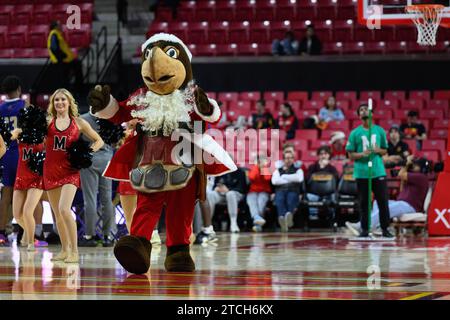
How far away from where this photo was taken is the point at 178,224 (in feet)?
25.5

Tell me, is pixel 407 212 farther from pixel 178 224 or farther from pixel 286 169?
pixel 178 224

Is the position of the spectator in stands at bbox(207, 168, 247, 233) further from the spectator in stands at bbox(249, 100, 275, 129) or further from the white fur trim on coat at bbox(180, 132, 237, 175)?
the white fur trim on coat at bbox(180, 132, 237, 175)

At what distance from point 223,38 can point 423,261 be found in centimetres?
1291

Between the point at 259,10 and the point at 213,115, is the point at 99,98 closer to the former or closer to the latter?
the point at 213,115

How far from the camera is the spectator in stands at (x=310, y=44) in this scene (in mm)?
20172

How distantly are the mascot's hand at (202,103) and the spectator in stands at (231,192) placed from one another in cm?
853

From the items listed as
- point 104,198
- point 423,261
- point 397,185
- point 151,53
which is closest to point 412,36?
point 397,185

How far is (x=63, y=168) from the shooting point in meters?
9.25

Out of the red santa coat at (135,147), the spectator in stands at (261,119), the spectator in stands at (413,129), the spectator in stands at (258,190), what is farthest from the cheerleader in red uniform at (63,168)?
the spectator in stands at (413,129)

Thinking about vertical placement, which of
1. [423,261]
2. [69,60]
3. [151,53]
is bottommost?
[423,261]

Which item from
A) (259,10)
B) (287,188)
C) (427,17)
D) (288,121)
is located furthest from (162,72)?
(259,10)

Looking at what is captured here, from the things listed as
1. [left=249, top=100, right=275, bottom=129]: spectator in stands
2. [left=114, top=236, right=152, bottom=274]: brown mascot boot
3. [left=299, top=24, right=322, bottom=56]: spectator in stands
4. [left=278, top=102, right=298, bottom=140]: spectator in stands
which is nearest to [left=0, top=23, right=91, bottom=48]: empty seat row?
[left=299, top=24, right=322, bottom=56]: spectator in stands

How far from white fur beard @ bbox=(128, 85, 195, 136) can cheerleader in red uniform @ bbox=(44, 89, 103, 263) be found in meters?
1.64

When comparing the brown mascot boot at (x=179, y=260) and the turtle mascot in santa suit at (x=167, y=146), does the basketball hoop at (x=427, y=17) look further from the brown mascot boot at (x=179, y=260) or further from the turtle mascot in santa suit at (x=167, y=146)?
the brown mascot boot at (x=179, y=260)
